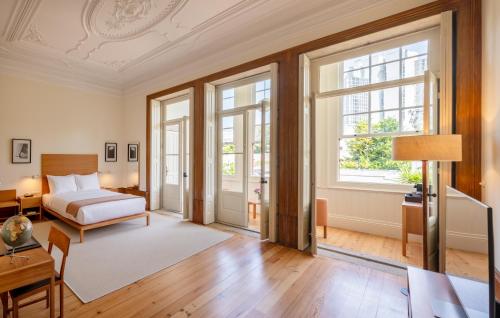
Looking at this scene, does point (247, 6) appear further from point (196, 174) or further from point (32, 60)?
point (32, 60)

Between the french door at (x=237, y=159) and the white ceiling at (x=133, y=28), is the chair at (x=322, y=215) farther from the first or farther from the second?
the white ceiling at (x=133, y=28)

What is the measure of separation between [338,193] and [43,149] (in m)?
6.25

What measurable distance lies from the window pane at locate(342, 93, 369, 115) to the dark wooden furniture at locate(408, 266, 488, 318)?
3108 mm

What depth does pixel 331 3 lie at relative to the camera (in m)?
2.90

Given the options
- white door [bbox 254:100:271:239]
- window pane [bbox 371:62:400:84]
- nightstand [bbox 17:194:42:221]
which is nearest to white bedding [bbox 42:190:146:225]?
nightstand [bbox 17:194:42:221]

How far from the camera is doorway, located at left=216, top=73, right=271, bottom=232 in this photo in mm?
4266

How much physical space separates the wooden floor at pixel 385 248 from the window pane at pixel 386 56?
9.28 feet

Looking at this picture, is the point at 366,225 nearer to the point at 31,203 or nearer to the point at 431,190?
the point at 431,190

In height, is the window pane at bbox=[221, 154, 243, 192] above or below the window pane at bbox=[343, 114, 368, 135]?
below

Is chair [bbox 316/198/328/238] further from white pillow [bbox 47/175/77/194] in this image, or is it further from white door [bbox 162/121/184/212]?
white pillow [bbox 47/175/77/194]

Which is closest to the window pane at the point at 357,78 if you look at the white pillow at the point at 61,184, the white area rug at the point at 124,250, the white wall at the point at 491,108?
the white wall at the point at 491,108

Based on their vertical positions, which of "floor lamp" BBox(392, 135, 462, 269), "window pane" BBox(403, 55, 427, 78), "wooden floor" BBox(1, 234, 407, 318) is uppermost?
"window pane" BBox(403, 55, 427, 78)

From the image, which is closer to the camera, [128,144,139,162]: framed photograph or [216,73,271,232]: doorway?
[216,73,271,232]: doorway

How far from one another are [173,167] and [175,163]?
11 centimetres
